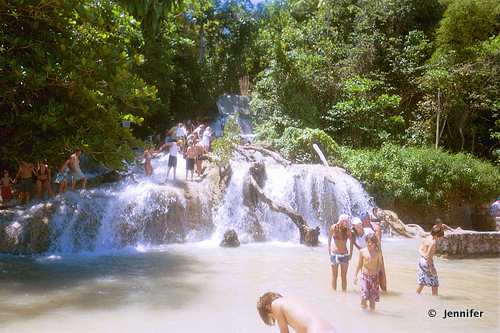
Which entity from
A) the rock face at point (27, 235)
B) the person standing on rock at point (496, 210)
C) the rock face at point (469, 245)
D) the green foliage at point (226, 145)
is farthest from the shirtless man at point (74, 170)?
the person standing on rock at point (496, 210)

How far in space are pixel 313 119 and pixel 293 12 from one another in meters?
9.54

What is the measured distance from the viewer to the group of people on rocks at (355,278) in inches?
141

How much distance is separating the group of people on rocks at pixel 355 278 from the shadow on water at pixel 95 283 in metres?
2.70

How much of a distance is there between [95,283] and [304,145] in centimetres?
1318

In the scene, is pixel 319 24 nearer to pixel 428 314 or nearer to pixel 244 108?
pixel 244 108

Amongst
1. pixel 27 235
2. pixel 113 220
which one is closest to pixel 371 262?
pixel 113 220

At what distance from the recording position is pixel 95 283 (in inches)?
330

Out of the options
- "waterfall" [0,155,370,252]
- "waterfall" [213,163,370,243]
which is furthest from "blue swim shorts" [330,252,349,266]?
"waterfall" [213,163,370,243]

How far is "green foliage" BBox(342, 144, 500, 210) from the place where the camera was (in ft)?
56.8

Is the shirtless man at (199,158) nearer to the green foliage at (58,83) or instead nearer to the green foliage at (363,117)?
the green foliage at (58,83)

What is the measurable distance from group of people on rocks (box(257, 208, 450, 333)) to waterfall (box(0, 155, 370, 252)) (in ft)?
19.7

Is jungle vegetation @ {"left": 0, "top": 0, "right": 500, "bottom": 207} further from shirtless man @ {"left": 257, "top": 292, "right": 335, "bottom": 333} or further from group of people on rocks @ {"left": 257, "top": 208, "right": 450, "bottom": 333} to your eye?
shirtless man @ {"left": 257, "top": 292, "right": 335, "bottom": 333}

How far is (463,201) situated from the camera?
1862 centimetres

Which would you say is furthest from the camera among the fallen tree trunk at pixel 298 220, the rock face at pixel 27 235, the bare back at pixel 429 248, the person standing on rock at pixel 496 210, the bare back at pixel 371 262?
the person standing on rock at pixel 496 210
